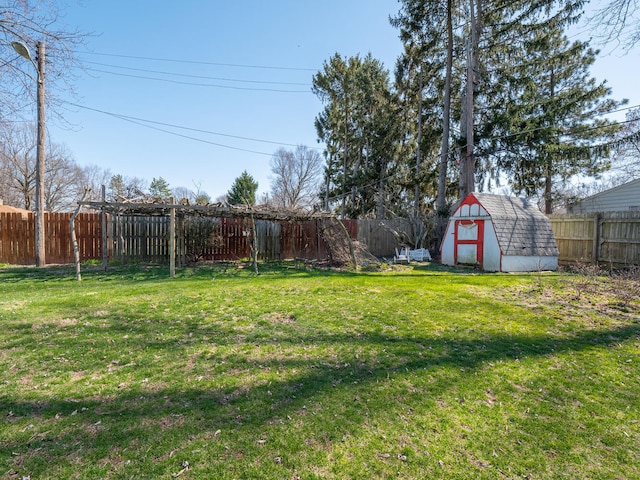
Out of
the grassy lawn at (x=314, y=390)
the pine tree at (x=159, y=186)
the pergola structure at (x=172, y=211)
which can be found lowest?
the grassy lawn at (x=314, y=390)

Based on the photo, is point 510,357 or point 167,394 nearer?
point 167,394

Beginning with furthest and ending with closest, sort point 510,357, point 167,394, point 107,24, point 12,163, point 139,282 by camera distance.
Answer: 1. point 12,163
2. point 107,24
3. point 139,282
4. point 510,357
5. point 167,394

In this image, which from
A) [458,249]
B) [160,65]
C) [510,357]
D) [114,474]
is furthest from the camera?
[160,65]

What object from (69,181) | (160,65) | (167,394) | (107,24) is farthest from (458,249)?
(69,181)

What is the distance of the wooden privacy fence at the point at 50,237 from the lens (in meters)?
10.6

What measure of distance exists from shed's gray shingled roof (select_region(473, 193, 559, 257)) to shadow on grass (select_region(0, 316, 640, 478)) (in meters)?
8.29

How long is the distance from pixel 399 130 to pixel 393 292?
16.7m

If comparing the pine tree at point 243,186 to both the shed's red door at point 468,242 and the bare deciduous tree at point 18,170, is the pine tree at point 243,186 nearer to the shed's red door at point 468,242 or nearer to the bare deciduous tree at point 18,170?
the bare deciduous tree at point 18,170

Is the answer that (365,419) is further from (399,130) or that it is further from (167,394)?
(399,130)

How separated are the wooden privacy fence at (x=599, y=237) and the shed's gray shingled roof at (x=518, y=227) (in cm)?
70

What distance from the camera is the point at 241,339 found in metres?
3.98

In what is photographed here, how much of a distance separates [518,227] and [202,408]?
12265mm

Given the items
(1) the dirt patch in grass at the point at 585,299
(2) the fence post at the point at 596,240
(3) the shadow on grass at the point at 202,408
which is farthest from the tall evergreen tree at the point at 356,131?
(3) the shadow on grass at the point at 202,408

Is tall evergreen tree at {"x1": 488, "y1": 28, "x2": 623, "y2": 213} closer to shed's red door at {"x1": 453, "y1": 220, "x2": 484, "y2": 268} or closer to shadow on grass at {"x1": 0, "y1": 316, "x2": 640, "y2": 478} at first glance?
shed's red door at {"x1": 453, "y1": 220, "x2": 484, "y2": 268}
